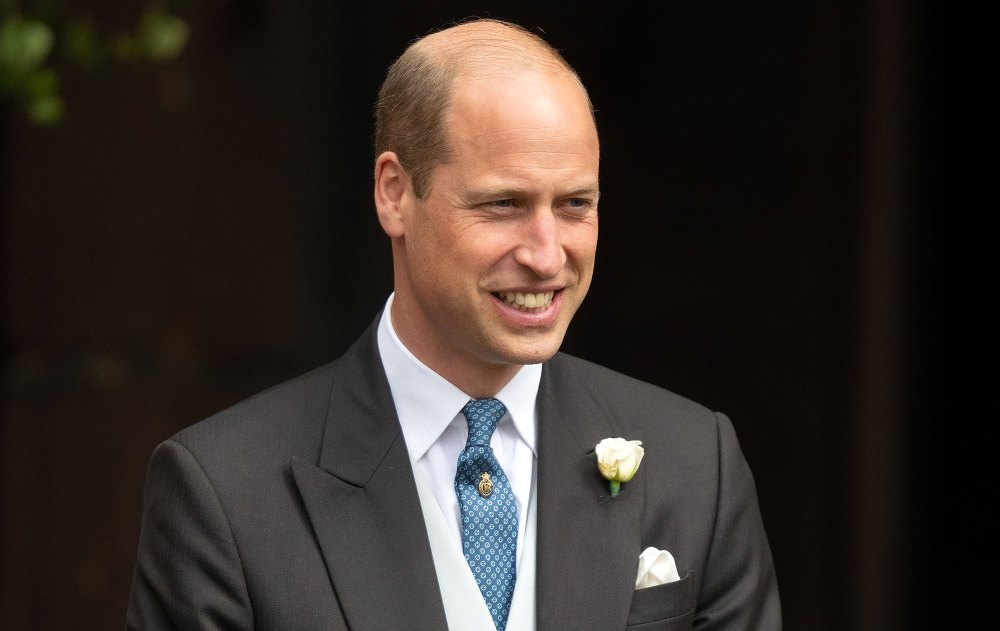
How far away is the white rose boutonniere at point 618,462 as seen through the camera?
2627 millimetres

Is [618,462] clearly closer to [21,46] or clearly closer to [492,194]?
[492,194]

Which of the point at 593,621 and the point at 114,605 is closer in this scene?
the point at 593,621

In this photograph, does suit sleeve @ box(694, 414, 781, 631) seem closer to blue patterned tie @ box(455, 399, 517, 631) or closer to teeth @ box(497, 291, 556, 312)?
blue patterned tie @ box(455, 399, 517, 631)

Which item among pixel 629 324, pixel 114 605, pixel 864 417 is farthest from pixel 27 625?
pixel 864 417

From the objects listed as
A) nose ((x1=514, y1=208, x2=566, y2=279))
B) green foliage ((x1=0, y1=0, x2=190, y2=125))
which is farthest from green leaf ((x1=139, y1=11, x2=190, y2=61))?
nose ((x1=514, y1=208, x2=566, y2=279))

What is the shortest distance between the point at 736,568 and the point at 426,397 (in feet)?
2.11

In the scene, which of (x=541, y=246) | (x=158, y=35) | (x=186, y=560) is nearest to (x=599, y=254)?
(x=158, y=35)

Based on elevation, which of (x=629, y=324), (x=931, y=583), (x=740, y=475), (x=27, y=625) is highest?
(x=740, y=475)

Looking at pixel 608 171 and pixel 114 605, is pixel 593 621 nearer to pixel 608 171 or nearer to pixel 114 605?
pixel 114 605

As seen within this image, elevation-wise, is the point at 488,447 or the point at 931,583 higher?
the point at 488,447

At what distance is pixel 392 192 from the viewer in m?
2.56

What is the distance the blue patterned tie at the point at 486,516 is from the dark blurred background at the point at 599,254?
2.62 m

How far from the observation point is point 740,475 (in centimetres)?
279

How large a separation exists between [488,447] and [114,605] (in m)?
2.76
